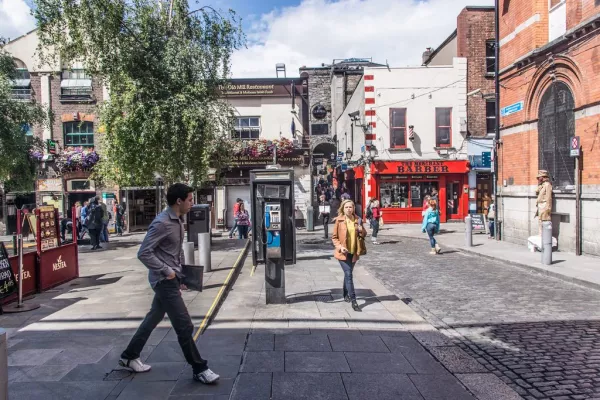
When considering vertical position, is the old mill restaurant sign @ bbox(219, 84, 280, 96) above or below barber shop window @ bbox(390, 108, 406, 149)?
above

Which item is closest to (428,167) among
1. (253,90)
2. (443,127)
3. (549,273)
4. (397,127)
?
(443,127)

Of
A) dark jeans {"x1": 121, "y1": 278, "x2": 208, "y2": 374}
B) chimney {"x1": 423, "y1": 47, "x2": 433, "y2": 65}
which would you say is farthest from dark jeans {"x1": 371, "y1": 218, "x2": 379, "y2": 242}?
chimney {"x1": 423, "y1": 47, "x2": 433, "y2": 65}

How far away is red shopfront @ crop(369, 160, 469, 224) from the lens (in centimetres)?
2353

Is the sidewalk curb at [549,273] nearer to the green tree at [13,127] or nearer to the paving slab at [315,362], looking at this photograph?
the paving slab at [315,362]

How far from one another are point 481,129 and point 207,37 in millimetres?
15559

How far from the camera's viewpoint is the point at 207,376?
4277 millimetres

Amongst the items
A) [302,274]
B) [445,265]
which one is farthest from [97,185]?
[445,265]

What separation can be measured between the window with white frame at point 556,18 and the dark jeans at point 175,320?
44.1 ft

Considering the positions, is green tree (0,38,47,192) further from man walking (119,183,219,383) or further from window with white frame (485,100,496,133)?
window with white frame (485,100,496,133)

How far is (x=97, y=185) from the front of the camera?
73.1 ft

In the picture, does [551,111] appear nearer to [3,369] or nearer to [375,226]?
[375,226]

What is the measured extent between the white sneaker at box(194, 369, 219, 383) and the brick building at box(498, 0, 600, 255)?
10874mm

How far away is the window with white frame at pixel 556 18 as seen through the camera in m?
13.3

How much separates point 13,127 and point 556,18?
1643 cm
